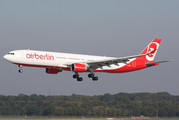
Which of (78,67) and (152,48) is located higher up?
(152,48)

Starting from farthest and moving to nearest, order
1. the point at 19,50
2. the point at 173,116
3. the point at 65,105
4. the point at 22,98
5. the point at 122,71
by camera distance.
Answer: the point at 22,98 < the point at 65,105 < the point at 173,116 < the point at 122,71 < the point at 19,50

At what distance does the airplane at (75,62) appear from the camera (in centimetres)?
5541

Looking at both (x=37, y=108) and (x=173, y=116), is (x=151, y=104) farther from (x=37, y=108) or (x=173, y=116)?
(x=37, y=108)

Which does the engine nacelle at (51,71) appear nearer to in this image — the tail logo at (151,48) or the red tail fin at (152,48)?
the red tail fin at (152,48)

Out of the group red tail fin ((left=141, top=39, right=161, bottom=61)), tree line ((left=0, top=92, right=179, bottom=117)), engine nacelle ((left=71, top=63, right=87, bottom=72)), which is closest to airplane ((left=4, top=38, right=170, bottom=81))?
engine nacelle ((left=71, top=63, right=87, bottom=72))

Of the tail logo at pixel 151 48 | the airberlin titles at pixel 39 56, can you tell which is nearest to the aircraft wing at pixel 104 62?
the airberlin titles at pixel 39 56

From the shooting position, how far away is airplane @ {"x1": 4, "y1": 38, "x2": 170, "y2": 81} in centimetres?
5541

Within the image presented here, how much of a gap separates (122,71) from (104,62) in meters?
8.64

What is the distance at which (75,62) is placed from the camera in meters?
60.4

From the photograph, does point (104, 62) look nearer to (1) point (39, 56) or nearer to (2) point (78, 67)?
(2) point (78, 67)

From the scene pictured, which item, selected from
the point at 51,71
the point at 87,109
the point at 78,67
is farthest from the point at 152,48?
the point at 87,109

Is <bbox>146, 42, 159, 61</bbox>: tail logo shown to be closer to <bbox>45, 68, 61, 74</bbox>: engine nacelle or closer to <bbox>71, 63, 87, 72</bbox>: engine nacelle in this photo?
<bbox>71, 63, 87, 72</bbox>: engine nacelle

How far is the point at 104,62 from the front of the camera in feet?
197

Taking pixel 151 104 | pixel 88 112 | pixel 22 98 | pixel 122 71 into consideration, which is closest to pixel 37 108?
pixel 88 112
